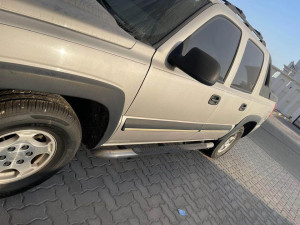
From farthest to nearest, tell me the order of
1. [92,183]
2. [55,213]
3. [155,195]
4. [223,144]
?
1. [223,144]
2. [155,195]
3. [92,183]
4. [55,213]

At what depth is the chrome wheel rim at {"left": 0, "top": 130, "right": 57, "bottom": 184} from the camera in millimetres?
1886

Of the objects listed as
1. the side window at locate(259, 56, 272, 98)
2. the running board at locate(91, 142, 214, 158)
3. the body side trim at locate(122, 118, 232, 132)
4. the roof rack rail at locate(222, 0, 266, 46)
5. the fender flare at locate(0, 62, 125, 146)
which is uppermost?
the roof rack rail at locate(222, 0, 266, 46)

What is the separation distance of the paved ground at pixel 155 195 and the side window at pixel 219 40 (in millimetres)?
1609

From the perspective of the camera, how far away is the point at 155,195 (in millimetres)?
3240

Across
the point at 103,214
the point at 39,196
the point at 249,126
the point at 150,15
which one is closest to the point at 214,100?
the point at 150,15

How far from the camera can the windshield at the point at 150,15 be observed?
2.26 meters

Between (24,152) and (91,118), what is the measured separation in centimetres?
60

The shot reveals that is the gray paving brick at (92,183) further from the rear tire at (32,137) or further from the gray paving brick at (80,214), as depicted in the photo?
the rear tire at (32,137)

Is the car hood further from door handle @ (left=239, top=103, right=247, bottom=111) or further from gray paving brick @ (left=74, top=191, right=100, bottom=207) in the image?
door handle @ (left=239, top=103, right=247, bottom=111)

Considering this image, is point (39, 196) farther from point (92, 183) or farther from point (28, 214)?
point (92, 183)

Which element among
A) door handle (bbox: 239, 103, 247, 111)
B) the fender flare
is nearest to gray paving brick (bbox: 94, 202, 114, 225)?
the fender flare

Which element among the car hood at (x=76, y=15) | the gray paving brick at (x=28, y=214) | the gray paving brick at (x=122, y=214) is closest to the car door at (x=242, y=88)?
the gray paving brick at (x=122, y=214)

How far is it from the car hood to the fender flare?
297mm

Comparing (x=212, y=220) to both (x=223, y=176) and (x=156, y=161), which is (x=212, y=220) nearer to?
(x=156, y=161)
